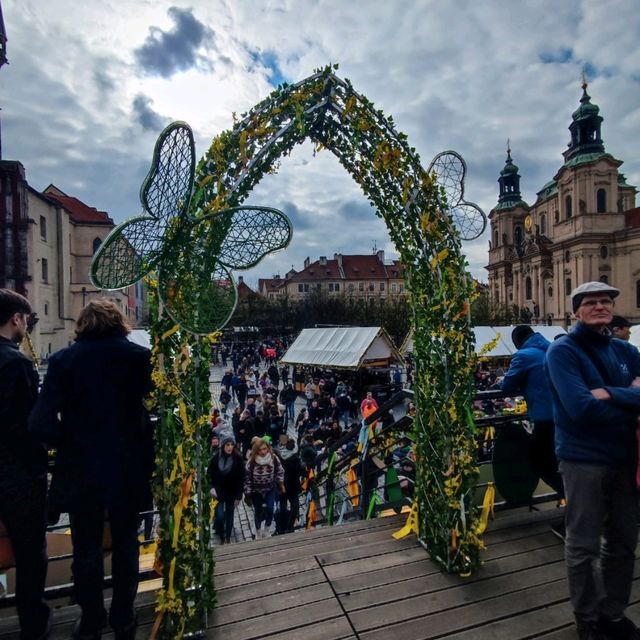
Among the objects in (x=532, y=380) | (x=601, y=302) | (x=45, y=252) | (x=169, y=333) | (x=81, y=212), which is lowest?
(x=532, y=380)

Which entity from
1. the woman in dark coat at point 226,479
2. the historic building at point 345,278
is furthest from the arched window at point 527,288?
the woman in dark coat at point 226,479

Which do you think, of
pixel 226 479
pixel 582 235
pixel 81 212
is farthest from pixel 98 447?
pixel 582 235

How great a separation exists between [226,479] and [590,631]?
16.9 ft

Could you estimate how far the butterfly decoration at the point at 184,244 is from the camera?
93.2 inches

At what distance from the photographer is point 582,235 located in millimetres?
50438

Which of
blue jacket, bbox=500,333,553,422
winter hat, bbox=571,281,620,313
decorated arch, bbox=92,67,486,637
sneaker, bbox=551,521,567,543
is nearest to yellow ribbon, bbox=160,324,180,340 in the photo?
decorated arch, bbox=92,67,486,637

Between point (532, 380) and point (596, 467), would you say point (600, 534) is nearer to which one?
point (596, 467)

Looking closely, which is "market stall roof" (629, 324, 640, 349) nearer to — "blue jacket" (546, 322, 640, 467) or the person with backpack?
the person with backpack

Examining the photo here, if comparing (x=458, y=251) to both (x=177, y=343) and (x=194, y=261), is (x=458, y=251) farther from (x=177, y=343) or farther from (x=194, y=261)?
(x=177, y=343)

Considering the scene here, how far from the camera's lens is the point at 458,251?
3.26 m

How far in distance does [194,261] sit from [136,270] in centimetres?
33

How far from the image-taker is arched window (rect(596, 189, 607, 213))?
167ft

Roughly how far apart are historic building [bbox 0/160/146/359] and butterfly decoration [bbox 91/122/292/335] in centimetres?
2363

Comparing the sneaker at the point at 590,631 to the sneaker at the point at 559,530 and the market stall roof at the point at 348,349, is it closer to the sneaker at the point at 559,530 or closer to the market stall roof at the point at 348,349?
the sneaker at the point at 559,530
